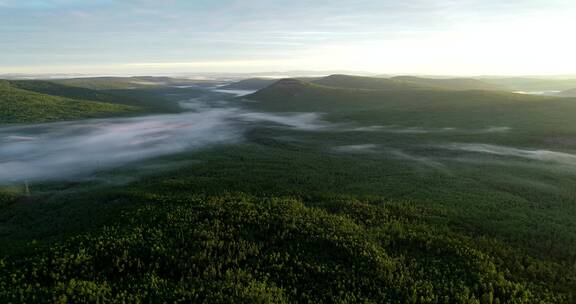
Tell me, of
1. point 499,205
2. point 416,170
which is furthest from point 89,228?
point 416,170

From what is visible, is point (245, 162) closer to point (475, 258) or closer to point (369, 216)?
point (369, 216)

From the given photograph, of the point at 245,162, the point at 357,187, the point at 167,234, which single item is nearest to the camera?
the point at 167,234

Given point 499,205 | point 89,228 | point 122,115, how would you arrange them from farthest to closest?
point 122,115, point 499,205, point 89,228

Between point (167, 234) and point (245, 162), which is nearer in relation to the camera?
point (167, 234)

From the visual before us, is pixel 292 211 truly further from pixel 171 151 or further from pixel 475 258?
pixel 171 151

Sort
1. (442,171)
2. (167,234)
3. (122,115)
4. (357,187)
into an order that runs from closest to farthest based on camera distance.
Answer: (167,234) → (357,187) → (442,171) → (122,115)

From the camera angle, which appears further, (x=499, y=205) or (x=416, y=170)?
A: (x=416, y=170)

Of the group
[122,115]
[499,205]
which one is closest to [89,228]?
[499,205]

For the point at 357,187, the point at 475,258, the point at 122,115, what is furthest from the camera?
the point at 122,115
